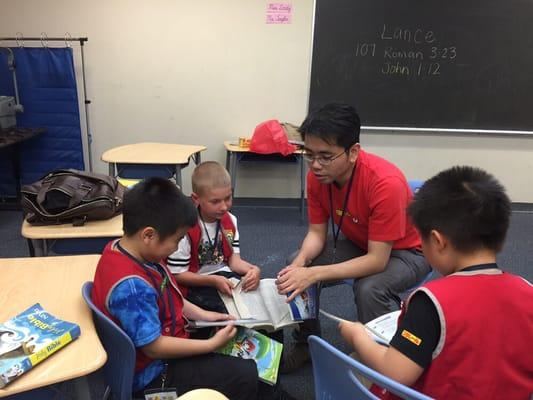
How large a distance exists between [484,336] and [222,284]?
3.12ft

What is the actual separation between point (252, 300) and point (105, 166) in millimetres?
3082

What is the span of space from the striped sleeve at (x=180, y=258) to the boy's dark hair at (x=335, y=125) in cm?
63

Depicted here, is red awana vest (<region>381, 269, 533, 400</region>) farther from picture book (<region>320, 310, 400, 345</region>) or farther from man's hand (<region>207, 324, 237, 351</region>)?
man's hand (<region>207, 324, 237, 351</region>)

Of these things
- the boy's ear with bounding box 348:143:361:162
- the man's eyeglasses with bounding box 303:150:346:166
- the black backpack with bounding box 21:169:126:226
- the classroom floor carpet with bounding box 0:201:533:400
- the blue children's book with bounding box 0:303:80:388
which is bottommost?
the classroom floor carpet with bounding box 0:201:533:400

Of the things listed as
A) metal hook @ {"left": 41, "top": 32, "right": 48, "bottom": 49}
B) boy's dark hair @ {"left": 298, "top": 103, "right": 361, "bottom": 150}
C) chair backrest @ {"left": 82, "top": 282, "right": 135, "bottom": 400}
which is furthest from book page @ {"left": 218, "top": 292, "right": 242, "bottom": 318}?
metal hook @ {"left": 41, "top": 32, "right": 48, "bottom": 49}

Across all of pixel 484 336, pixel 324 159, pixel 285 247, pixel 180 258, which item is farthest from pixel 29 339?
pixel 285 247

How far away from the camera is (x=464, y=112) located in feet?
12.8

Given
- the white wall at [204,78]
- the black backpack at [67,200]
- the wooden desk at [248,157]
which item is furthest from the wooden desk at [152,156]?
the black backpack at [67,200]

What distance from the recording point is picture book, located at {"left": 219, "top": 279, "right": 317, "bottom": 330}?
4.62 ft

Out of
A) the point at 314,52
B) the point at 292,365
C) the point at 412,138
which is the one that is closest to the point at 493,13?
the point at 412,138

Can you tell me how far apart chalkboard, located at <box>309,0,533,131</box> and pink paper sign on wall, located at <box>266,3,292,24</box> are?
0.87 feet

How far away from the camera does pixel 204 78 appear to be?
12.8ft

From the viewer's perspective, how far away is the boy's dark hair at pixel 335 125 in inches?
58.5

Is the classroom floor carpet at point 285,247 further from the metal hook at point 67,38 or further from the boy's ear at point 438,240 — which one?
the metal hook at point 67,38
